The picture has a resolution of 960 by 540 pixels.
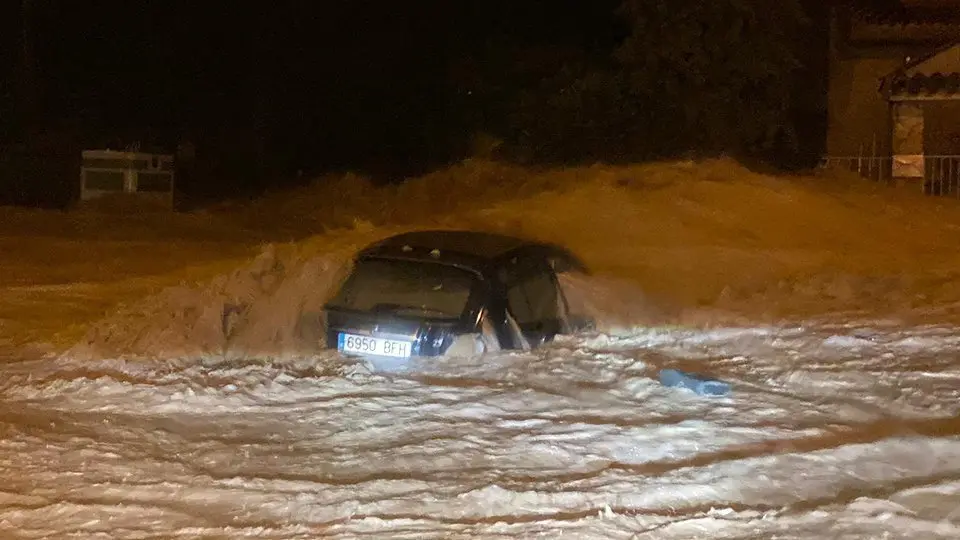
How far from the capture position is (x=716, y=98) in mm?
21922

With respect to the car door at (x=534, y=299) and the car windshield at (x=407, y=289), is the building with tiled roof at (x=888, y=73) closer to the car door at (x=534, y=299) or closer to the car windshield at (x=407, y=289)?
the car door at (x=534, y=299)

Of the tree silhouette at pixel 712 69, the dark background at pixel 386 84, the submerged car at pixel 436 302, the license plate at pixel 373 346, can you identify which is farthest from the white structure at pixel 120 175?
the license plate at pixel 373 346

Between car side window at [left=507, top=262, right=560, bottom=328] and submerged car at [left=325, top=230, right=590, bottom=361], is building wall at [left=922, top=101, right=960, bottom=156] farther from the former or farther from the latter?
submerged car at [left=325, top=230, right=590, bottom=361]

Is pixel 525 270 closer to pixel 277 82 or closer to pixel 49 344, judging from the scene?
pixel 49 344

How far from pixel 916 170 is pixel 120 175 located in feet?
53.5

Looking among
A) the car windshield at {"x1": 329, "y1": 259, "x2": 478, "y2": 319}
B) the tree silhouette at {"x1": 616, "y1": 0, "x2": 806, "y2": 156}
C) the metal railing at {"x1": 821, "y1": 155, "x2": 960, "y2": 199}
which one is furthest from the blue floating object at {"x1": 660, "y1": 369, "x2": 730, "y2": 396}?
the metal railing at {"x1": 821, "y1": 155, "x2": 960, "y2": 199}

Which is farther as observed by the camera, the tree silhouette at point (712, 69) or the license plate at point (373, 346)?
the tree silhouette at point (712, 69)

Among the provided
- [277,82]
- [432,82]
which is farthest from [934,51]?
[277,82]

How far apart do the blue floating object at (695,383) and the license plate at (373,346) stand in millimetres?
1905

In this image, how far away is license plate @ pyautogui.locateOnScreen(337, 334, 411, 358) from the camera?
8.32m

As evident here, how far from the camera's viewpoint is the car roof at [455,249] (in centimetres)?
868

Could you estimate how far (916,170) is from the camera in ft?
72.7

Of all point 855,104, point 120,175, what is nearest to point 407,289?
point 120,175

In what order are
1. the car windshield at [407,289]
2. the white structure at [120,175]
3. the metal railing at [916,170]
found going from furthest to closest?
the white structure at [120,175], the metal railing at [916,170], the car windshield at [407,289]
